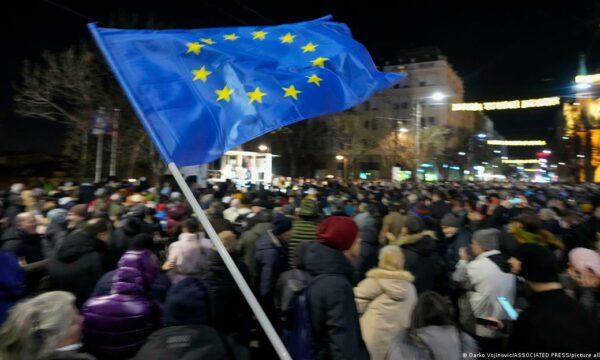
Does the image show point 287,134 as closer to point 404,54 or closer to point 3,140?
point 3,140

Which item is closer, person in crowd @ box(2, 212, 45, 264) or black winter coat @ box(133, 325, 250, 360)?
black winter coat @ box(133, 325, 250, 360)

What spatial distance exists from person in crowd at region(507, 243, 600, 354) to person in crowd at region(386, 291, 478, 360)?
324 mm

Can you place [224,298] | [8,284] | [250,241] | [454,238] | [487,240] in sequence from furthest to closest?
[454,238] < [250,241] < [487,240] < [8,284] < [224,298]

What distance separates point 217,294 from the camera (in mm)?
3033

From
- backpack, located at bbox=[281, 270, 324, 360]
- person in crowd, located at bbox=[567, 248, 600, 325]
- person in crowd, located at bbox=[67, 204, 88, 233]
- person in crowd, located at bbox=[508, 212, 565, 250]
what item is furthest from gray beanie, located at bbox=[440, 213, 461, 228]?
person in crowd, located at bbox=[67, 204, 88, 233]

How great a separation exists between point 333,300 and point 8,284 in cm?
271

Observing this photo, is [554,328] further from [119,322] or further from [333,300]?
[119,322]

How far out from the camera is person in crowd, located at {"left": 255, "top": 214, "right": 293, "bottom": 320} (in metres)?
4.98

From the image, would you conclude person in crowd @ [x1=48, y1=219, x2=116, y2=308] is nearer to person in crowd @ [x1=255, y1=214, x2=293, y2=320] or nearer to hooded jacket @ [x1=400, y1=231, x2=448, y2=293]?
person in crowd @ [x1=255, y1=214, x2=293, y2=320]

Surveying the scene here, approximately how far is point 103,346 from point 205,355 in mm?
959

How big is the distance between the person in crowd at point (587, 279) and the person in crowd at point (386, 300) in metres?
1.36

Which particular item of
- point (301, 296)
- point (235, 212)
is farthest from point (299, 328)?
point (235, 212)

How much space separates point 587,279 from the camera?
11.3ft

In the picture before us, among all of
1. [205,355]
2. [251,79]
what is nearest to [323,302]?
[205,355]
